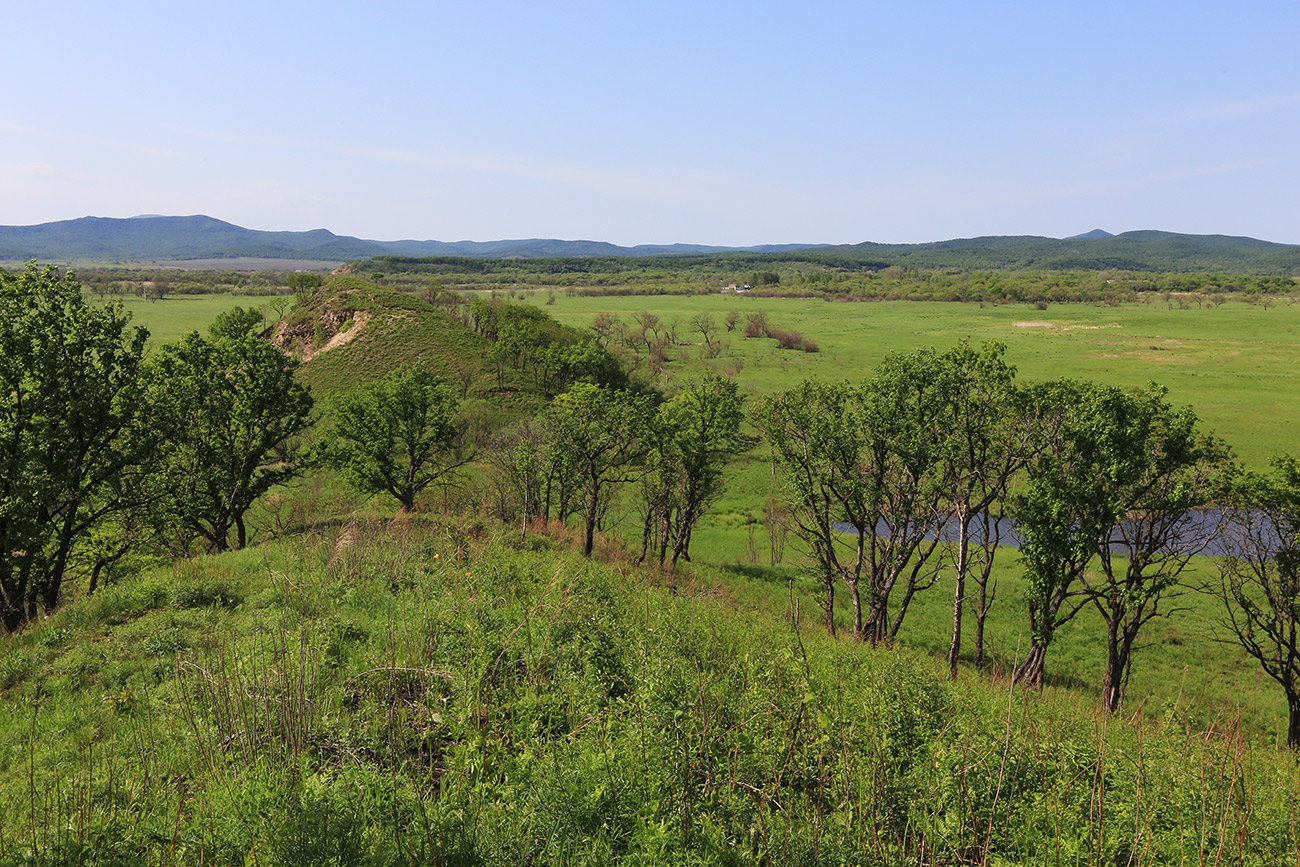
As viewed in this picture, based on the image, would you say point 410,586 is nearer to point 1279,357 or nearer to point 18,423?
point 18,423

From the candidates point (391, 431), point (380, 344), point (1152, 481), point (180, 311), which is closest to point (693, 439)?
point (391, 431)

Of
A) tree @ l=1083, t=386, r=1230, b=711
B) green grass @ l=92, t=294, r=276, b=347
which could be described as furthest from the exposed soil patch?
green grass @ l=92, t=294, r=276, b=347

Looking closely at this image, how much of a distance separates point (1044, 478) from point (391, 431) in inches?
1169

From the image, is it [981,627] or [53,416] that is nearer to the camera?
[53,416]

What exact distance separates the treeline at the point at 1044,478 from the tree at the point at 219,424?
19.6 m

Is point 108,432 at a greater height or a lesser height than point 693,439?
greater

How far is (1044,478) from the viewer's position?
19297mm

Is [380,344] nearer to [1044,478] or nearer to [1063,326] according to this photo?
[1044,478]

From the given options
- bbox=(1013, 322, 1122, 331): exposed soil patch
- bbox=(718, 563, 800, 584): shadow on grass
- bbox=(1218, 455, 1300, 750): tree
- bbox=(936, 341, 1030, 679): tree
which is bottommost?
bbox=(718, 563, 800, 584): shadow on grass

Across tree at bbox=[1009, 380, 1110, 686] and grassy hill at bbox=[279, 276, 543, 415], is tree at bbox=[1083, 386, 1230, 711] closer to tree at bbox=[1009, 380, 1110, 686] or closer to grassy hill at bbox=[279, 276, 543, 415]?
tree at bbox=[1009, 380, 1110, 686]

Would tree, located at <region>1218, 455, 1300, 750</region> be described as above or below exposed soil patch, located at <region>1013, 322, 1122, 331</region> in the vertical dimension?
below

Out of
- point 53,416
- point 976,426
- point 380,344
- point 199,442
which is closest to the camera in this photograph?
point 53,416

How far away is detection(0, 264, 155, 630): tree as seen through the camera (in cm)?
1512

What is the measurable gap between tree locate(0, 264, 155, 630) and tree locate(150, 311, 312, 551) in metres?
4.35
